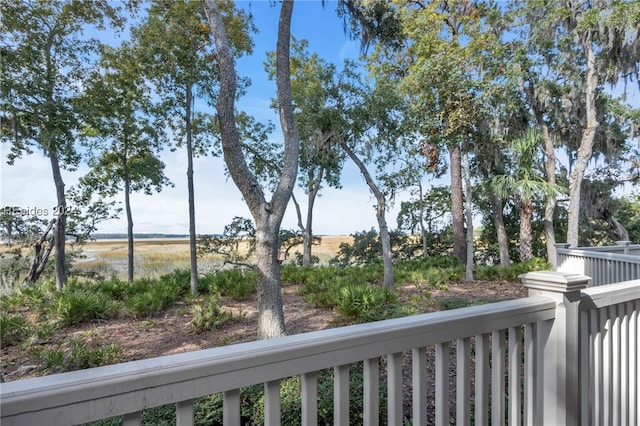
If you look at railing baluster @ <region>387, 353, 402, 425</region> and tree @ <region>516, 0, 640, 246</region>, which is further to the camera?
tree @ <region>516, 0, 640, 246</region>

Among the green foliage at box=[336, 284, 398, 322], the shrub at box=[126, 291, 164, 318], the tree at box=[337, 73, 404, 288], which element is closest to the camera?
the green foliage at box=[336, 284, 398, 322]

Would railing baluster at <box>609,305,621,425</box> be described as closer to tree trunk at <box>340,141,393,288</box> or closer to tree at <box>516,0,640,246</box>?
tree trunk at <box>340,141,393,288</box>

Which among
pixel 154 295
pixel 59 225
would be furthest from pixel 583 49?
pixel 59 225

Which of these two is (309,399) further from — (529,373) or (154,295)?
(154,295)

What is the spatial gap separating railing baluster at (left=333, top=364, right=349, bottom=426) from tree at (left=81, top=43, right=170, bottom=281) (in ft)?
29.3

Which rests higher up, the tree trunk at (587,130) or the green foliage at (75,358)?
the tree trunk at (587,130)

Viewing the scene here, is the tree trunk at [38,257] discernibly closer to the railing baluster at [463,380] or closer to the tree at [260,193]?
the tree at [260,193]

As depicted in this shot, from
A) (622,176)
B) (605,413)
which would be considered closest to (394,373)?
(605,413)

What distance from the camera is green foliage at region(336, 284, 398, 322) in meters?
4.67

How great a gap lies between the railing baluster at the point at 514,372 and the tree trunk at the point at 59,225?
30.4 feet

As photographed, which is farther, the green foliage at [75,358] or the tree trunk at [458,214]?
the tree trunk at [458,214]

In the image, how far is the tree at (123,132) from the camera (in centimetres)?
802

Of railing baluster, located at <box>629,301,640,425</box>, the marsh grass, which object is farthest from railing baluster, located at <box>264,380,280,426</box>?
the marsh grass

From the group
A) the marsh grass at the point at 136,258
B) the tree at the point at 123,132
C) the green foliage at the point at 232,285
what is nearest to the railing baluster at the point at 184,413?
the green foliage at the point at 232,285
